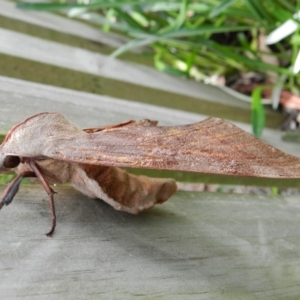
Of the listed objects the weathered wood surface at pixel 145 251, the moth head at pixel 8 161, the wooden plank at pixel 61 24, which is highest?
the wooden plank at pixel 61 24

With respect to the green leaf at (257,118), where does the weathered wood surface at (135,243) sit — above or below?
below

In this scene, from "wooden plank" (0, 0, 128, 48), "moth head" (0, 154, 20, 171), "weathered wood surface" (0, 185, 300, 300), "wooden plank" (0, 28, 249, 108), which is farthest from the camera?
"wooden plank" (0, 0, 128, 48)

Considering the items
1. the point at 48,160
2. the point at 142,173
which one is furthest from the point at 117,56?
the point at 48,160

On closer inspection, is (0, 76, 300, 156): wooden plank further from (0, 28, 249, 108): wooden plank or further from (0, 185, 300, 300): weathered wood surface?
(0, 185, 300, 300): weathered wood surface

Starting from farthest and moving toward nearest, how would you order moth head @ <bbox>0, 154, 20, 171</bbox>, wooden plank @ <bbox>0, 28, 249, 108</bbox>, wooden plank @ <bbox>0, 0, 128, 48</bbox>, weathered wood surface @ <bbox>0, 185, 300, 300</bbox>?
wooden plank @ <bbox>0, 0, 128, 48</bbox> → wooden plank @ <bbox>0, 28, 249, 108</bbox> → moth head @ <bbox>0, 154, 20, 171</bbox> → weathered wood surface @ <bbox>0, 185, 300, 300</bbox>

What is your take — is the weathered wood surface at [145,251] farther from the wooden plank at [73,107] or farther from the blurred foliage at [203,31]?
the blurred foliage at [203,31]

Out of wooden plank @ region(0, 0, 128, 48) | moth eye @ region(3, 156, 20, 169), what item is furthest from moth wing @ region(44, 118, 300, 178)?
wooden plank @ region(0, 0, 128, 48)

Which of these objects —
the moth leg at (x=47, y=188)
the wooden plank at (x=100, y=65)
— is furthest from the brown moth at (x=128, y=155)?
the wooden plank at (x=100, y=65)

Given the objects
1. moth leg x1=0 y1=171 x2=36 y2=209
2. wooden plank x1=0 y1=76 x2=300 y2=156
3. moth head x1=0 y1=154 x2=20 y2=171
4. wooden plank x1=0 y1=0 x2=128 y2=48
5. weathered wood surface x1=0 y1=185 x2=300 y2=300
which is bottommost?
weathered wood surface x1=0 y1=185 x2=300 y2=300

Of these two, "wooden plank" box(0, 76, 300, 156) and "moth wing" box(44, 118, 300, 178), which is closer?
"moth wing" box(44, 118, 300, 178)
